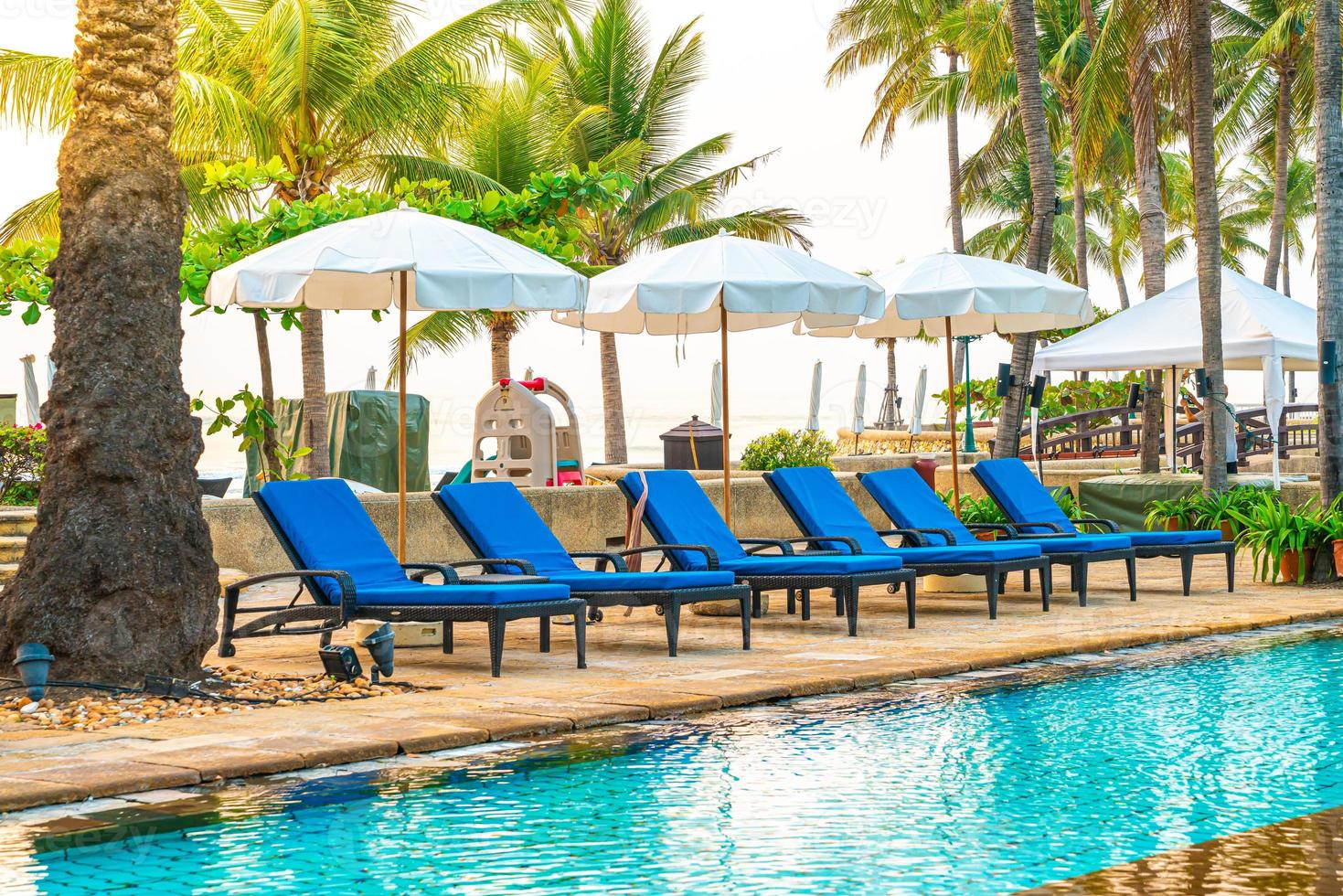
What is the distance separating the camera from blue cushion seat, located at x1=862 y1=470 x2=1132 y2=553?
35.6ft

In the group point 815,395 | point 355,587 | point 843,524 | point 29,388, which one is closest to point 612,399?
point 815,395

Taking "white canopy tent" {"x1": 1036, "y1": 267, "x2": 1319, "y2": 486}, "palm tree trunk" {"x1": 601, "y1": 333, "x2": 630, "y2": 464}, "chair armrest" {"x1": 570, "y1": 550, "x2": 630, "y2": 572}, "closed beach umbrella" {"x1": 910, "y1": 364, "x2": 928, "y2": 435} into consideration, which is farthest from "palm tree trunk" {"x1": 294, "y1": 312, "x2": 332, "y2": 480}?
"closed beach umbrella" {"x1": 910, "y1": 364, "x2": 928, "y2": 435}

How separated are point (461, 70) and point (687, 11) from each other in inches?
440

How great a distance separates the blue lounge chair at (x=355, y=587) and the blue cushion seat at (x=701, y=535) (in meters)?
1.14

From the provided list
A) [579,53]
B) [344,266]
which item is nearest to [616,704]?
[344,266]

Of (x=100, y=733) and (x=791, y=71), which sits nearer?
(x=100, y=733)

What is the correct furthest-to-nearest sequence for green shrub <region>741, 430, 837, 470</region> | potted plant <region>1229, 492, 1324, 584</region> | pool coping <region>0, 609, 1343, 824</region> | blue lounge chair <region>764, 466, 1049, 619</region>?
1. green shrub <region>741, 430, 837, 470</region>
2. potted plant <region>1229, 492, 1324, 584</region>
3. blue lounge chair <region>764, 466, 1049, 619</region>
4. pool coping <region>0, 609, 1343, 824</region>

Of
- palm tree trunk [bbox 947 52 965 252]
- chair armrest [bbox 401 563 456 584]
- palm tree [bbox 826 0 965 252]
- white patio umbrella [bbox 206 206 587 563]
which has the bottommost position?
chair armrest [bbox 401 563 456 584]

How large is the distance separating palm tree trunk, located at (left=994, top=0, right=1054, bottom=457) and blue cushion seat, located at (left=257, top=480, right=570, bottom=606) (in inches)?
347

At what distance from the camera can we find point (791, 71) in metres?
34.6

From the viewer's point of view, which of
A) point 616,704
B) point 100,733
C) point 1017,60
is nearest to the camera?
point 100,733

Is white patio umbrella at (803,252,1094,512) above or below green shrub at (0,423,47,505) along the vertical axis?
above

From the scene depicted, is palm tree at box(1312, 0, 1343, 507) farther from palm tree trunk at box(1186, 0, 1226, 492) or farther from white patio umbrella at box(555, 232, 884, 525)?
white patio umbrella at box(555, 232, 884, 525)

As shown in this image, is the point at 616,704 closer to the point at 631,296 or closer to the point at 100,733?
the point at 100,733
